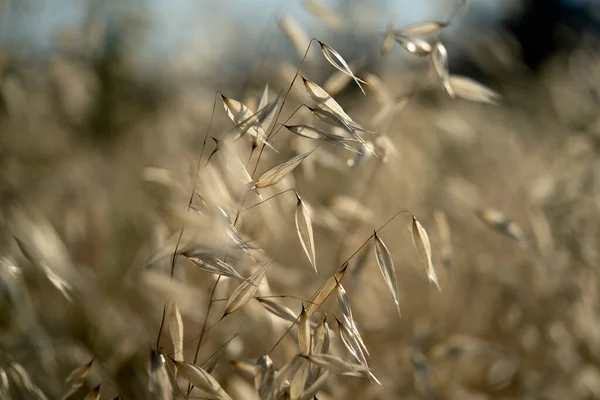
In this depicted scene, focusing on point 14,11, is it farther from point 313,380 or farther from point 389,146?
point 313,380

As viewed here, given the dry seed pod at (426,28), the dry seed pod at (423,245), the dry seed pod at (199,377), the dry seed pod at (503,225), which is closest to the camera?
the dry seed pod at (199,377)

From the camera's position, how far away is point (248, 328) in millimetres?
959

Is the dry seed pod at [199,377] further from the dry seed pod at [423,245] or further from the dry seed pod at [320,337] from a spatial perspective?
the dry seed pod at [423,245]

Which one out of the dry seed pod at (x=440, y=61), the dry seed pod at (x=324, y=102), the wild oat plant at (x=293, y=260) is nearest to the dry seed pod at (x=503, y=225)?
the wild oat plant at (x=293, y=260)

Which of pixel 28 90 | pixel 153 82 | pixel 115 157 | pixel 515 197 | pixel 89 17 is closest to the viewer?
pixel 89 17

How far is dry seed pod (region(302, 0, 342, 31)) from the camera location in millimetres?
925

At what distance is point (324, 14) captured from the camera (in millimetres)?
935

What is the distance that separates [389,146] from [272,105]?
0.21 metres

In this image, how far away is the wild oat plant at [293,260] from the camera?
58 cm

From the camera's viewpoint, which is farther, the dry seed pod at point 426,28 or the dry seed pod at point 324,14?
the dry seed pod at point 324,14

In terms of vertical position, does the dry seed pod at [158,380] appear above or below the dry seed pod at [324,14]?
below

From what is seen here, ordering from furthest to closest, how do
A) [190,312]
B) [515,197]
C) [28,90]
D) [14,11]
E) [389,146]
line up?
[515,197] < [28,90] < [14,11] < [190,312] < [389,146]

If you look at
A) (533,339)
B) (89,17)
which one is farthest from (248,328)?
(89,17)

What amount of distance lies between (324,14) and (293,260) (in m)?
0.61
